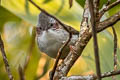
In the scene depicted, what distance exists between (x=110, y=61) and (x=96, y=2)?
27 cm

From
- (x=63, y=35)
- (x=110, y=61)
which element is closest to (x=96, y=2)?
(x=110, y=61)

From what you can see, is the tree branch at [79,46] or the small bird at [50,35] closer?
the tree branch at [79,46]

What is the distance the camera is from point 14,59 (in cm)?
121

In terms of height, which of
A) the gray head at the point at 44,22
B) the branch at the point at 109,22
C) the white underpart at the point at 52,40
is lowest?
the white underpart at the point at 52,40

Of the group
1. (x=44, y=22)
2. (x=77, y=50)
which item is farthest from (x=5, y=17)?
(x=77, y=50)

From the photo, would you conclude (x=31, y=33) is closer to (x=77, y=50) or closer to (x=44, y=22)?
(x=44, y=22)

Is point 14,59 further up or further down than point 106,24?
further down

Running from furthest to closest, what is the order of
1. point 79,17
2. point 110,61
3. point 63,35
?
1. point 63,35
2. point 79,17
3. point 110,61

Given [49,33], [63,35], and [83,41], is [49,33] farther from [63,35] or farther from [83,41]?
[83,41]

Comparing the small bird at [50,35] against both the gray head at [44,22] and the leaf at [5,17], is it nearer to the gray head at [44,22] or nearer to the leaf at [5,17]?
the gray head at [44,22]

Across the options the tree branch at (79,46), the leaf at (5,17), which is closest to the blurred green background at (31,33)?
the leaf at (5,17)

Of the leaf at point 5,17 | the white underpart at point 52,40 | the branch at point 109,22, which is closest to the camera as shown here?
the branch at point 109,22

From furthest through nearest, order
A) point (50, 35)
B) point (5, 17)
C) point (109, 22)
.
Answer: point (5, 17), point (50, 35), point (109, 22)

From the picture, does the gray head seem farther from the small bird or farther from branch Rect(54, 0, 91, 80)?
branch Rect(54, 0, 91, 80)
